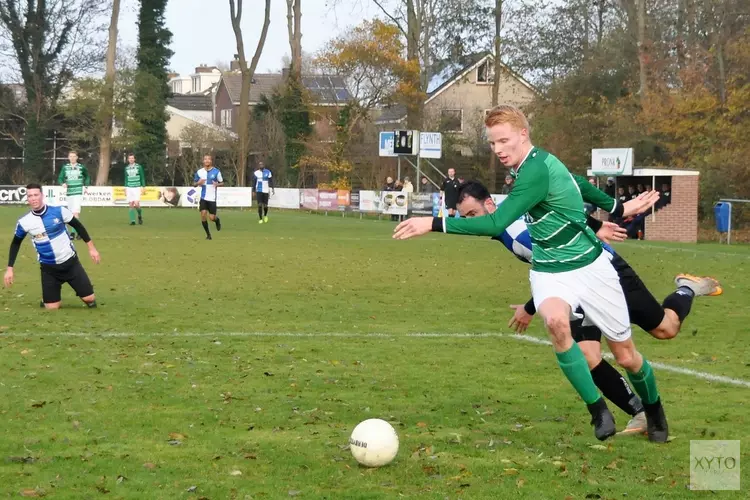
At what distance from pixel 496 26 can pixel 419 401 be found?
49693 mm

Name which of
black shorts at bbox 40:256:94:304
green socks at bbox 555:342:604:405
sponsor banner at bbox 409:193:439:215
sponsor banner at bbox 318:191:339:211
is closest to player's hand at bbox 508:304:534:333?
green socks at bbox 555:342:604:405

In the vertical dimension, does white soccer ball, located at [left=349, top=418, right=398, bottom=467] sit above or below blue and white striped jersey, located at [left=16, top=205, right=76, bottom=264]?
below

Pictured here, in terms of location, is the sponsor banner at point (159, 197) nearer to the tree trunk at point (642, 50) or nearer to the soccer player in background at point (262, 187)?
the soccer player in background at point (262, 187)

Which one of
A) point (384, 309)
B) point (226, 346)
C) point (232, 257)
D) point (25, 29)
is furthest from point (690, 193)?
point (25, 29)

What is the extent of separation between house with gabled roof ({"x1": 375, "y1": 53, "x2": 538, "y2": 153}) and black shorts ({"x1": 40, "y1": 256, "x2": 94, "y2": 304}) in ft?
135

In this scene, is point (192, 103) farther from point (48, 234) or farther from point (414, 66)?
point (48, 234)

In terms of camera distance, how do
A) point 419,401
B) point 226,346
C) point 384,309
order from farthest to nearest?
point 384,309 → point 226,346 → point 419,401

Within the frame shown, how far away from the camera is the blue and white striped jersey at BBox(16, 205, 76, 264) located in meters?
13.5

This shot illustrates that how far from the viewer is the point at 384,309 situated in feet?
44.6

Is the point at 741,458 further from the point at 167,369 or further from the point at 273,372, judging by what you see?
the point at 167,369

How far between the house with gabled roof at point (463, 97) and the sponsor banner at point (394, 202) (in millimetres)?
13891

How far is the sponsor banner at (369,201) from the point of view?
4184 centimetres

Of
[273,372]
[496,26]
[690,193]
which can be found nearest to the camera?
[273,372]

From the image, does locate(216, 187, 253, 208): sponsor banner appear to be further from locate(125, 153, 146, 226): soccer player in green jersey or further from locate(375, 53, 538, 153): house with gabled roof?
locate(125, 153, 146, 226): soccer player in green jersey
